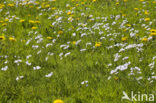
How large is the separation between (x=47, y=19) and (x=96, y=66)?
10.1ft

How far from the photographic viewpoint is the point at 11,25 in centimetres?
585

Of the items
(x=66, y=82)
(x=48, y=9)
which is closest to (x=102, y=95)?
(x=66, y=82)

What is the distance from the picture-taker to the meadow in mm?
2922

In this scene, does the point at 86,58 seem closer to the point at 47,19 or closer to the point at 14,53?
the point at 14,53

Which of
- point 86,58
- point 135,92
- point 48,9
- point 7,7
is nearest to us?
point 135,92

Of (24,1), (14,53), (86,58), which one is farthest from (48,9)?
(86,58)

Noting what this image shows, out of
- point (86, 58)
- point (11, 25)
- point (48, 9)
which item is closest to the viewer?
point (86, 58)

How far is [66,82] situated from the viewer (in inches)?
127

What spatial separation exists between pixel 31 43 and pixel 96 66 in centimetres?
188

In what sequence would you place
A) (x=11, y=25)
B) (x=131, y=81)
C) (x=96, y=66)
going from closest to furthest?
(x=131, y=81) → (x=96, y=66) → (x=11, y=25)

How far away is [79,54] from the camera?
411 cm

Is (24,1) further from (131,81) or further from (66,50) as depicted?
(131,81)

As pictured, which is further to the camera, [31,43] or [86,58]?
[31,43]

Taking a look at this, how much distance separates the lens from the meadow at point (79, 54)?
292 centimetres
